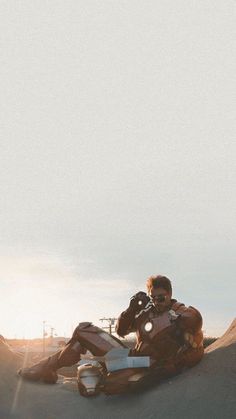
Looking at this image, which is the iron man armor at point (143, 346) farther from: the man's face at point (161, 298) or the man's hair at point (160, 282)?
the man's hair at point (160, 282)

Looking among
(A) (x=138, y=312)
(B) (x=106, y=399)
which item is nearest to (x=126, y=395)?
(B) (x=106, y=399)

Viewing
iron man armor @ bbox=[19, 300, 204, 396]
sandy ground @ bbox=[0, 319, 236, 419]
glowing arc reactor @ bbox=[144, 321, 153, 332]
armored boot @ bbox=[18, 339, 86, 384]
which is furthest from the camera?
armored boot @ bbox=[18, 339, 86, 384]

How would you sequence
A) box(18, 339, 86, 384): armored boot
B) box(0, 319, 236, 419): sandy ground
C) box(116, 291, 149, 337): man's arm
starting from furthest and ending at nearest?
box(18, 339, 86, 384): armored boot, box(116, 291, 149, 337): man's arm, box(0, 319, 236, 419): sandy ground

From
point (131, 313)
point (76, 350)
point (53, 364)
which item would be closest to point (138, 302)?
point (131, 313)

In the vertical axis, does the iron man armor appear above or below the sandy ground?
above

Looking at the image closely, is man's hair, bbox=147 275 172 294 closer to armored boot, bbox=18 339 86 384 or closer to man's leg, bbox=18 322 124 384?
man's leg, bbox=18 322 124 384

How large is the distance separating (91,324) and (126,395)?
126 centimetres

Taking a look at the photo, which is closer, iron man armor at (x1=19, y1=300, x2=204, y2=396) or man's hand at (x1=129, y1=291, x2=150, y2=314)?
iron man armor at (x1=19, y1=300, x2=204, y2=396)

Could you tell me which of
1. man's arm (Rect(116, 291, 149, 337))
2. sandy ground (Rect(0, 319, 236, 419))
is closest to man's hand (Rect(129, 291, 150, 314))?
man's arm (Rect(116, 291, 149, 337))

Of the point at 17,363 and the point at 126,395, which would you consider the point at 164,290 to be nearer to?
the point at 126,395

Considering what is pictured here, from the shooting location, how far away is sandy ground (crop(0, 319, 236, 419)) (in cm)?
609

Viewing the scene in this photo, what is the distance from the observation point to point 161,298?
7.20 m

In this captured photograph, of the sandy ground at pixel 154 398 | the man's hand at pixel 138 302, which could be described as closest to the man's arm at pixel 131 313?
the man's hand at pixel 138 302

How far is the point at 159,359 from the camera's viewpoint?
22.8 ft
